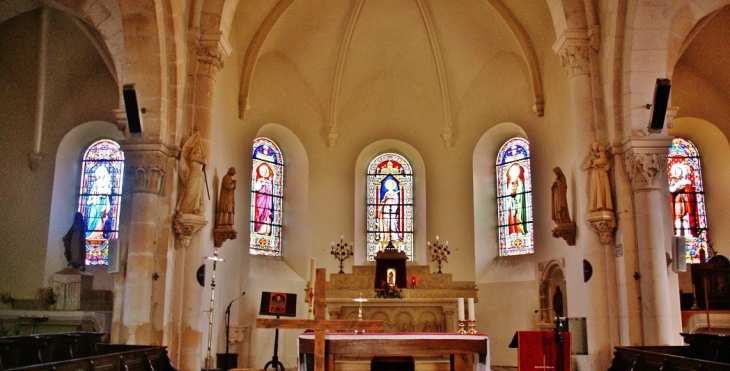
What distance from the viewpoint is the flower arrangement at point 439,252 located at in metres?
19.1

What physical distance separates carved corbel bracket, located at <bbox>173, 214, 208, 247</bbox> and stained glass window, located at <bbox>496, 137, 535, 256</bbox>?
9183 millimetres

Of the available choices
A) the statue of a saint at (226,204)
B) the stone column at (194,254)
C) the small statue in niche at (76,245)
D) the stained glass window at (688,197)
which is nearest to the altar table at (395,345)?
the stone column at (194,254)

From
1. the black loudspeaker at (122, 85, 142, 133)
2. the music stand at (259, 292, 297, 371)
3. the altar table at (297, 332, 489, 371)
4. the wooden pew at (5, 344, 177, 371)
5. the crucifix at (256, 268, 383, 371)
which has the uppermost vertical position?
the black loudspeaker at (122, 85, 142, 133)

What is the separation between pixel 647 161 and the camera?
12953 mm

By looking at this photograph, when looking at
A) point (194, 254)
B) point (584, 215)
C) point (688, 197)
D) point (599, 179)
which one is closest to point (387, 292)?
point (194, 254)

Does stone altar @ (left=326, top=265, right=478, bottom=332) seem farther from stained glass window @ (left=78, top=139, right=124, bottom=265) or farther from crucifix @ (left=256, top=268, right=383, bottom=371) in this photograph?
crucifix @ (left=256, top=268, right=383, bottom=371)

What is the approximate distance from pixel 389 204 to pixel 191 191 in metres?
8.03

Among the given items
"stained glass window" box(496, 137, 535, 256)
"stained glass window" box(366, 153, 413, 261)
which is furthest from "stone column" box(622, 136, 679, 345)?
"stained glass window" box(366, 153, 413, 261)

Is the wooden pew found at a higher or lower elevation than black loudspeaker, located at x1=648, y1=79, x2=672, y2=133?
lower

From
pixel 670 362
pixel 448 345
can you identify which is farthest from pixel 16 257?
pixel 670 362

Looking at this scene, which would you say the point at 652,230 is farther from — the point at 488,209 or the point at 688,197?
the point at 488,209

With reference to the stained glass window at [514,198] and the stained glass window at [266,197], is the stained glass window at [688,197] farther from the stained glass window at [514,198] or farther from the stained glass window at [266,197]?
the stained glass window at [266,197]

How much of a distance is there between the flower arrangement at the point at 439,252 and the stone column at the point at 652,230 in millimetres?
6761

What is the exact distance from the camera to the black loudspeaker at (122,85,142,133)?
1248 centimetres
